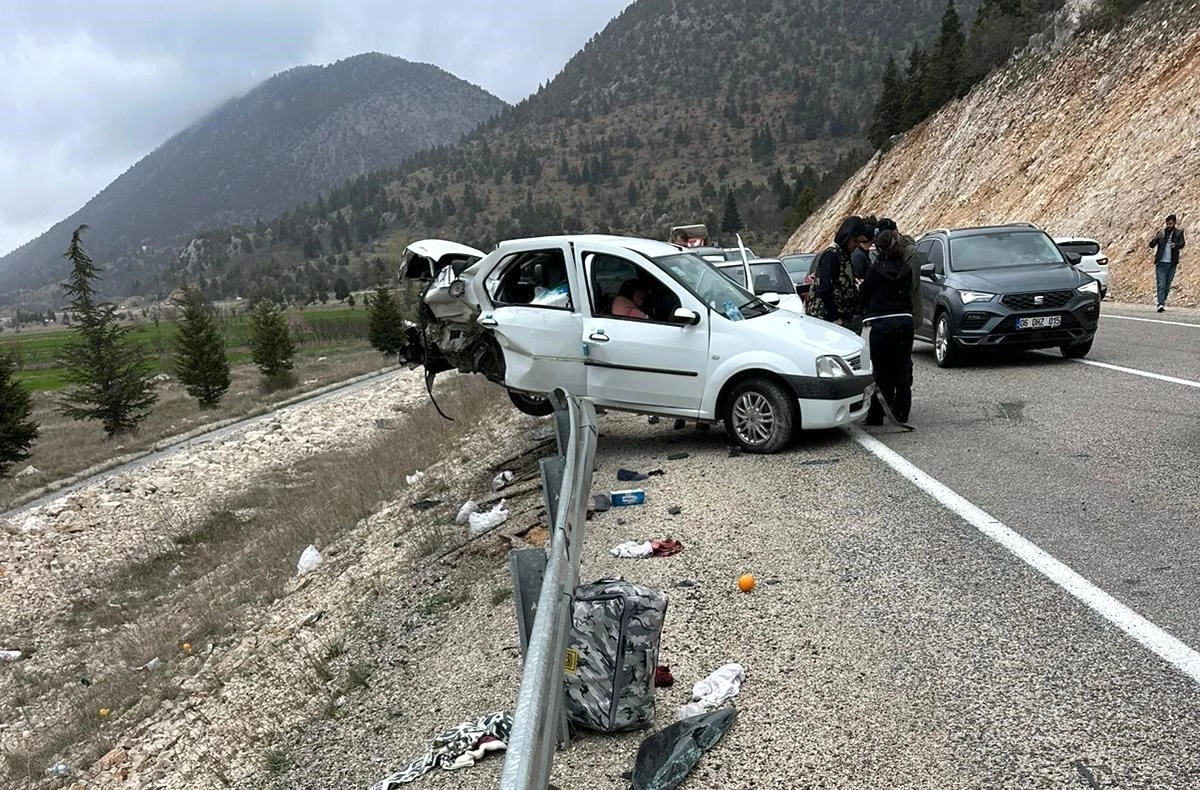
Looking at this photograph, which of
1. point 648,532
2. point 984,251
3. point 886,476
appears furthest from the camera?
point 984,251

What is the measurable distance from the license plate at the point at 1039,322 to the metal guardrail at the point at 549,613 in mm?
8029

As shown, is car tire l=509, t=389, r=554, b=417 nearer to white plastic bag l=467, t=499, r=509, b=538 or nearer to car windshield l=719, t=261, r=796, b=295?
white plastic bag l=467, t=499, r=509, b=538

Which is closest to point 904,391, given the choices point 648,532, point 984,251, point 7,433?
point 648,532

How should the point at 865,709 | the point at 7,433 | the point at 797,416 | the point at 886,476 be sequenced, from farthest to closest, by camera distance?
the point at 7,433
the point at 797,416
the point at 886,476
the point at 865,709

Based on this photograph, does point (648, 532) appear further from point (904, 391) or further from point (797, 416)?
point (904, 391)

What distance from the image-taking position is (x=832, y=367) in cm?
813

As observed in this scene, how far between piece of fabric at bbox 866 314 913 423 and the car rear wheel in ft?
14.7

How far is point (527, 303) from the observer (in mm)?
9117

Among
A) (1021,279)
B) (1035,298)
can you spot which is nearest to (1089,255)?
(1021,279)

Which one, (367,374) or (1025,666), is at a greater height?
(1025,666)

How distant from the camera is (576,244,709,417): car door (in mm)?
8422

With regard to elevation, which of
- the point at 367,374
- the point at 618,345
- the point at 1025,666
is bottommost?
the point at 367,374

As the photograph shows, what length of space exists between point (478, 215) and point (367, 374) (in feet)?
454

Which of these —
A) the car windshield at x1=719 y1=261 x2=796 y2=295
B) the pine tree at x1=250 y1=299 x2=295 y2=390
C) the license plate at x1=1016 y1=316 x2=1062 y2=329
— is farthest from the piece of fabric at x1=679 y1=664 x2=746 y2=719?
the pine tree at x1=250 y1=299 x2=295 y2=390
